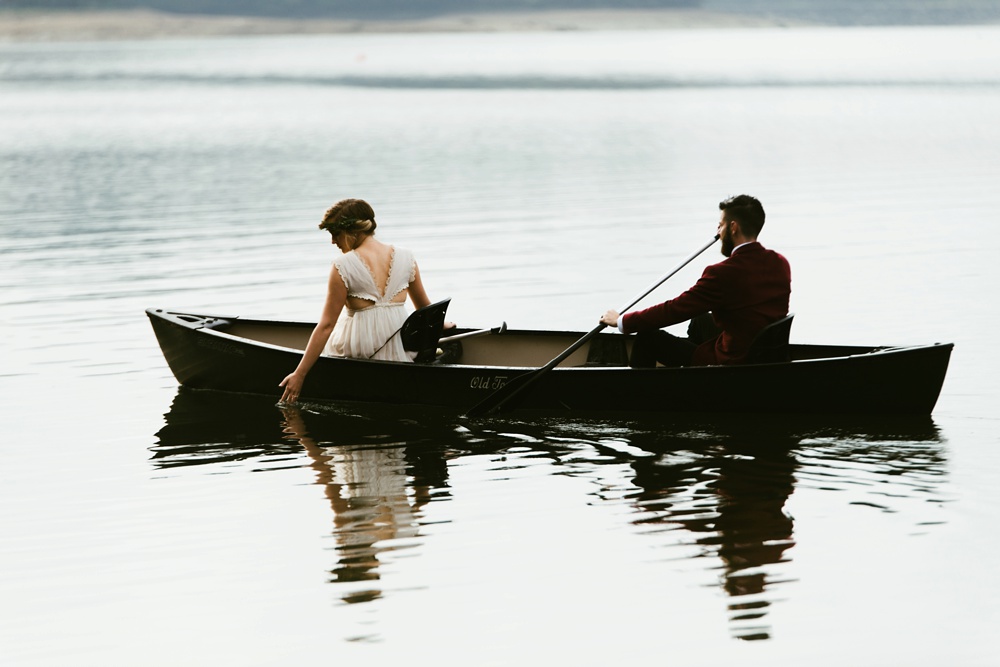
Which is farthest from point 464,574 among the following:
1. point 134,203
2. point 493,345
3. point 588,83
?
point 588,83

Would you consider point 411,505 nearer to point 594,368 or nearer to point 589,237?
point 594,368

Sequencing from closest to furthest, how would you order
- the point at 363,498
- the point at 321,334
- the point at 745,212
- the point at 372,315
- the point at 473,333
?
the point at 363,498, the point at 745,212, the point at 321,334, the point at 372,315, the point at 473,333

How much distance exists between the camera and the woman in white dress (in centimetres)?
837

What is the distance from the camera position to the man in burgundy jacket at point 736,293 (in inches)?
305

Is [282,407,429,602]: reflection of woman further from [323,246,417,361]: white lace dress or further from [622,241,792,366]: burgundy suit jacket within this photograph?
[622,241,792,366]: burgundy suit jacket

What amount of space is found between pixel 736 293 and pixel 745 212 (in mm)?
486

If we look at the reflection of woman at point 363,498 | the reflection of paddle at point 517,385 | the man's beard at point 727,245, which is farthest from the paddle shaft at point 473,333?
the man's beard at point 727,245

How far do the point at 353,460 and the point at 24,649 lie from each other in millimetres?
2925

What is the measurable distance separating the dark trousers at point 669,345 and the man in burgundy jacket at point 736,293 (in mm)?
275

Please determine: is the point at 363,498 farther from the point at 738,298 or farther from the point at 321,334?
the point at 738,298

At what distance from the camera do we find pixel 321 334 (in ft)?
28.2

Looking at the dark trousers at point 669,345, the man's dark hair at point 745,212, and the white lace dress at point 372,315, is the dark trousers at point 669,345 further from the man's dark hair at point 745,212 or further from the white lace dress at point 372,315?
the white lace dress at point 372,315

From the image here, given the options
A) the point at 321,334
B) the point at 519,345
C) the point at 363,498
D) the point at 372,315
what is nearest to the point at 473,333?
the point at 519,345

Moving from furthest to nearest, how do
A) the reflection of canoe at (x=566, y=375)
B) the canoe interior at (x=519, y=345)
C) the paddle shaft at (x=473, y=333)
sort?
the paddle shaft at (x=473, y=333) < the canoe interior at (x=519, y=345) < the reflection of canoe at (x=566, y=375)
